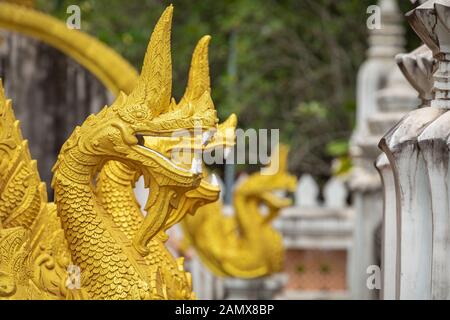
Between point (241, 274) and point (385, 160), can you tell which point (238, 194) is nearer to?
point (241, 274)

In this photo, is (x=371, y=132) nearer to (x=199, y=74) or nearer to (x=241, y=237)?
(x=241, y=237)

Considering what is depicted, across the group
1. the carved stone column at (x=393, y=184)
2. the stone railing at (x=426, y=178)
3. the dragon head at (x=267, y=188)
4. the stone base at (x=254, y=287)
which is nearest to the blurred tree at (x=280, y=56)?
the dragon head at (x=267, y=188)

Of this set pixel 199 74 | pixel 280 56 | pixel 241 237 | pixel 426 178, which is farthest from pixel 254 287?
pixel 426 178

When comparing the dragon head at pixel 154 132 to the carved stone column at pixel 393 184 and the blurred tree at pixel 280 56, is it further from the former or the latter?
the blurred tree at pixel 280 56

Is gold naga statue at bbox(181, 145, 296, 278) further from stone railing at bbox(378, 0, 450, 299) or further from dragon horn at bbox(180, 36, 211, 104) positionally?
stone railing at bbox(378, 0, 450, 299)

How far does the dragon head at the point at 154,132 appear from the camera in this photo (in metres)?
5.31

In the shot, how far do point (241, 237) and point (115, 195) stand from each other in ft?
15.6

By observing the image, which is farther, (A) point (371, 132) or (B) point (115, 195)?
(A) point (371, 132)

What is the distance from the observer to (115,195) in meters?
5.93

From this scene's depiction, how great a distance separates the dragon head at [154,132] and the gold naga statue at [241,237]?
15.5 ft

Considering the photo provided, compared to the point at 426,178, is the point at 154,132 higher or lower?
higher

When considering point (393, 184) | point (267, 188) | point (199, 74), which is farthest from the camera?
point (267, 188)
